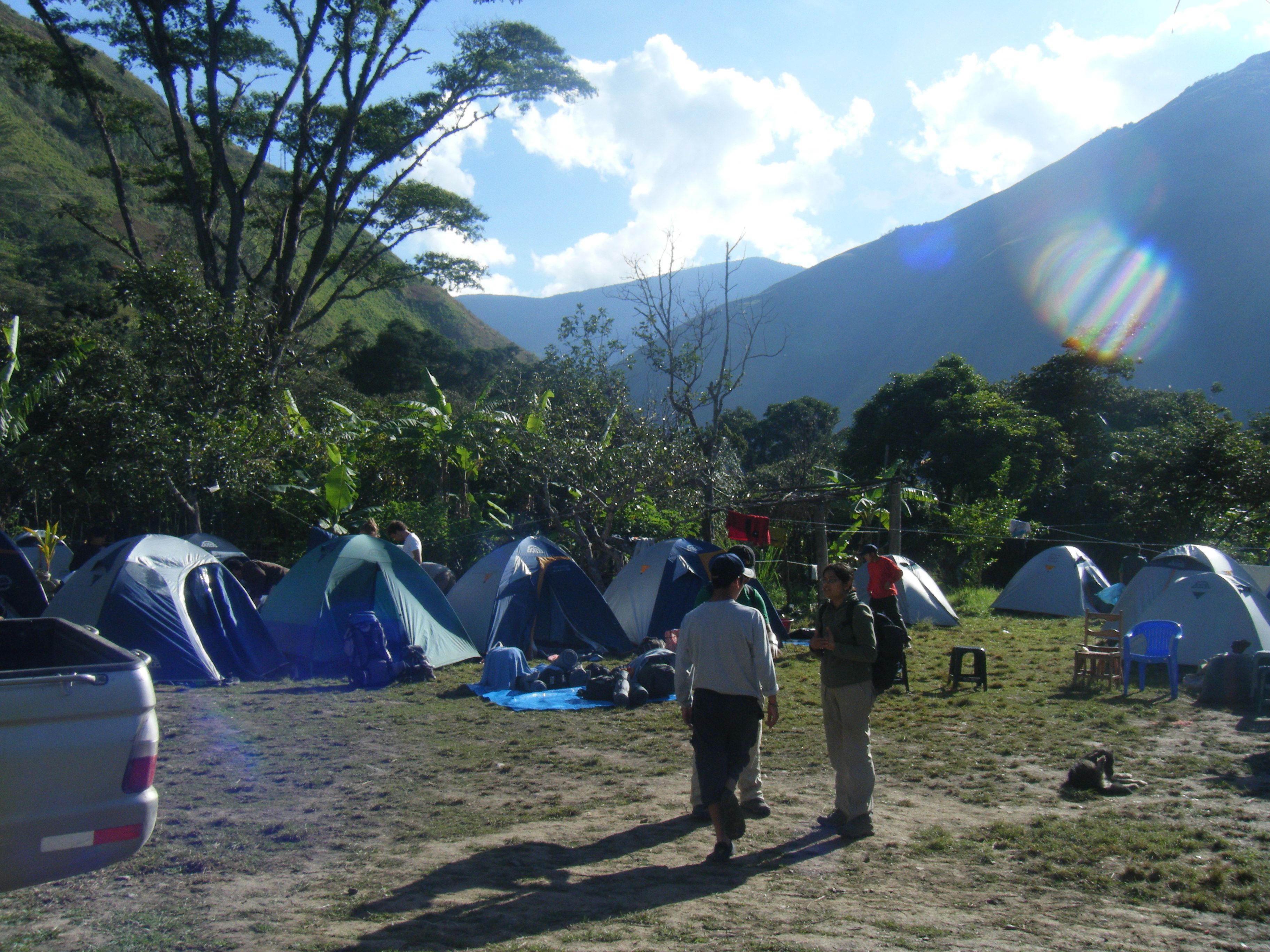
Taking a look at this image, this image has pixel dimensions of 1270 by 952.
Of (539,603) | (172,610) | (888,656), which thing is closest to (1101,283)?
(539,603)

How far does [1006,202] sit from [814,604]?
317 feet

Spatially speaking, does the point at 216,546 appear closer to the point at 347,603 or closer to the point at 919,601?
the point at 347,603

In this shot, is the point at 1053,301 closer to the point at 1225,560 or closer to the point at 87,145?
the point at 1225,560

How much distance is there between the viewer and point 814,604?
1540 cm

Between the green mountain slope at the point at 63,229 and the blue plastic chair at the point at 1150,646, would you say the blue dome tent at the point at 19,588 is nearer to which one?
the blue plastic chair at the point at 1150,646

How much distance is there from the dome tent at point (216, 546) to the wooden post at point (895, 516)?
9480 mm

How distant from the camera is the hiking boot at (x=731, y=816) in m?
4.21

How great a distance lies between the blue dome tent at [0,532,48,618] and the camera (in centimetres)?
643

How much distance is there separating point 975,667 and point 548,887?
6.75 meters

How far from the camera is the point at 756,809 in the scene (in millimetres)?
4949

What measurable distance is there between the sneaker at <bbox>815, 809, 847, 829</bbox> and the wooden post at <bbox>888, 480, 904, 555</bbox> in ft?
29.9

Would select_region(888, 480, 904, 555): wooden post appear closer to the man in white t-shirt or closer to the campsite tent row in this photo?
the campsite tent row

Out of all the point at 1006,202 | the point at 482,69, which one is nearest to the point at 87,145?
the point at 482,69

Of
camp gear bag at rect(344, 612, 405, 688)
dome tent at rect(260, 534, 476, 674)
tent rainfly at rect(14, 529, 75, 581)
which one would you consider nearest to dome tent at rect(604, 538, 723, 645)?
dome tent at rect(260, 534, 476, 674)
